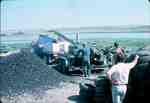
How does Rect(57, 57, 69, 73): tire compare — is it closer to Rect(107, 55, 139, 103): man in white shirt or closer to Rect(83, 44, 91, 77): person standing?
Rect(83, 44, 91, 77): person standing

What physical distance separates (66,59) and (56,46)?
1345 millimetres

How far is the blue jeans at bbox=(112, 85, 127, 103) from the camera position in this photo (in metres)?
5.32

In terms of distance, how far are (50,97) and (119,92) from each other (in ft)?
11.2

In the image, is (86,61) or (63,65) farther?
(63,65)

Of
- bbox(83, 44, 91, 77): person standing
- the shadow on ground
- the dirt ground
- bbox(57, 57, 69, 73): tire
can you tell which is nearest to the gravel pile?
the dirt ground

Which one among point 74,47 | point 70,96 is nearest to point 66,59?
point 74,47

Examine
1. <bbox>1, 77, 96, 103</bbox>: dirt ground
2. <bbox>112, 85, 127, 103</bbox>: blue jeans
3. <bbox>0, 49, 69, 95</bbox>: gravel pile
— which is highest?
<bbox>112, 85, 127, 103</bbox>: blue jeans

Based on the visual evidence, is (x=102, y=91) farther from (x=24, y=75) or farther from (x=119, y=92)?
(x=24, y=75)

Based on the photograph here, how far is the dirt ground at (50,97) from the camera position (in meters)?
8.02

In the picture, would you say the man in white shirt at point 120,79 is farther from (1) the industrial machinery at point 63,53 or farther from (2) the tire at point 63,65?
(2) the tire at point 63,65

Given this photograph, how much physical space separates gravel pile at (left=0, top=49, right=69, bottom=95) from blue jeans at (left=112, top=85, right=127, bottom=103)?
4.16 m

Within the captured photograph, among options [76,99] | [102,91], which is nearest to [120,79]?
[102,91]

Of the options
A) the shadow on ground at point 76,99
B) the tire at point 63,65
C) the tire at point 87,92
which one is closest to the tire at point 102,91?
the tire at point 87,92

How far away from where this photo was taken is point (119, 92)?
532cm
